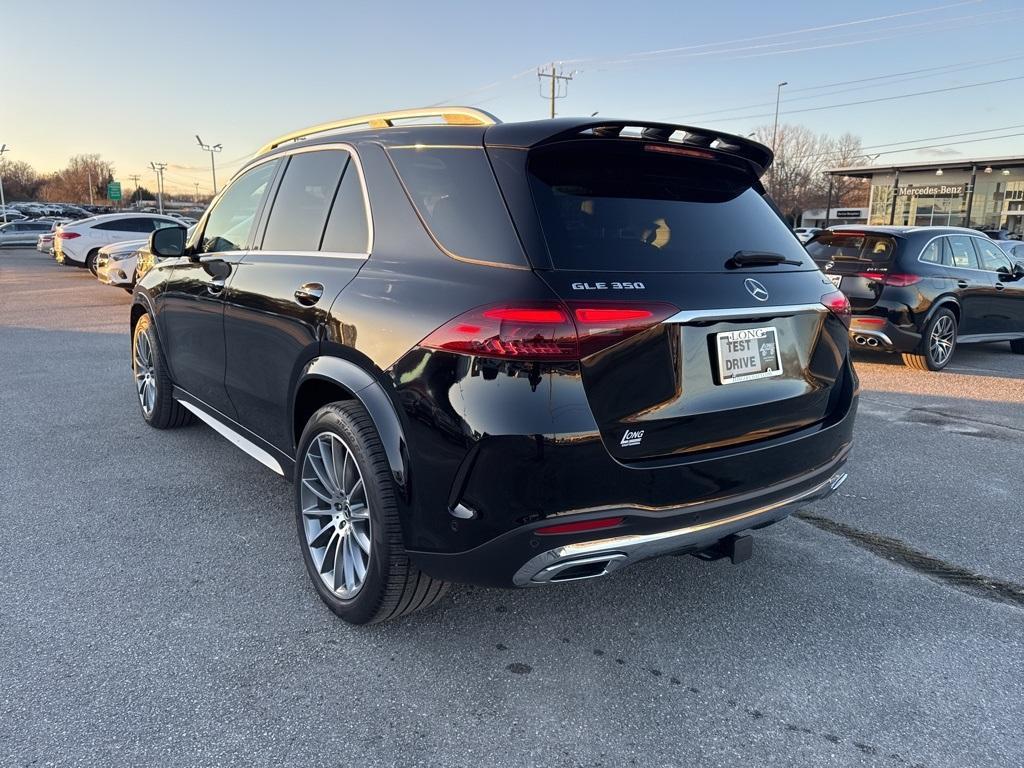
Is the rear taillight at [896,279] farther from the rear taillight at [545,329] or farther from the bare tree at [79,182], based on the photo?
the bare tree at [79,182]

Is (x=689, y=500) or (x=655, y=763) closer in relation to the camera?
(x=655, y=763)

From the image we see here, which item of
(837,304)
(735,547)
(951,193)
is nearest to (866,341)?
(837,304)

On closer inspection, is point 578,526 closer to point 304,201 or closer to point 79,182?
point 304,201

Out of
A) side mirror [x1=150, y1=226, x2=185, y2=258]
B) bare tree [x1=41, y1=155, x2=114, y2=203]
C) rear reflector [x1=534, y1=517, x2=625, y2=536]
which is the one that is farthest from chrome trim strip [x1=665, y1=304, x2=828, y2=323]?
bare tree [x1=41, y1=155, x2=114, y2=203]

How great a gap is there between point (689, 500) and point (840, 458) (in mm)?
967

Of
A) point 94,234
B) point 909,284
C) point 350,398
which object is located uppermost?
point 94,234

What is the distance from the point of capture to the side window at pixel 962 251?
8617mm

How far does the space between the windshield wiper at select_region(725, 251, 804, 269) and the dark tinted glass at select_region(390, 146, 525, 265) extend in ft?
2.79

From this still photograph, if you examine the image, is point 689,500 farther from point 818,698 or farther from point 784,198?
point 784,198

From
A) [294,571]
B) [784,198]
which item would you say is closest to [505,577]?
[294,571]

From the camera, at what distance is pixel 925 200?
52.1 meters

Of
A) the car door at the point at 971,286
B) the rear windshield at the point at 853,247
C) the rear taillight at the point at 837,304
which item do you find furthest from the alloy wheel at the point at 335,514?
the car door at the point at 971,286

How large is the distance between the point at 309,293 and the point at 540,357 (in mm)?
1303

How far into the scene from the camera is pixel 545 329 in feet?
7.02
